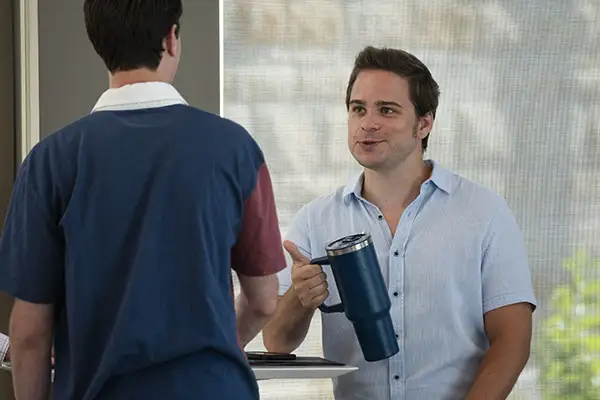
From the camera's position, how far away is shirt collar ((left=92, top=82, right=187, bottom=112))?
155cm

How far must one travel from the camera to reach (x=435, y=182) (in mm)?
2408

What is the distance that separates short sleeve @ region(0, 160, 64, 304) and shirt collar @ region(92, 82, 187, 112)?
0.15 metres

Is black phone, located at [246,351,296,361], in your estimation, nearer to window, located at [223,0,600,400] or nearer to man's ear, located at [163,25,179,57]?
man's ear, located at [163,25,179,57]

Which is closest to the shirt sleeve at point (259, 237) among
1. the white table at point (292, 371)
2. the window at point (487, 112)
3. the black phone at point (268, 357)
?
the white table at point (292, 371)

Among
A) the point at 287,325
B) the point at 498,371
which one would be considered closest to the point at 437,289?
the point at 498,371

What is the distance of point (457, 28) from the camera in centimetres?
313

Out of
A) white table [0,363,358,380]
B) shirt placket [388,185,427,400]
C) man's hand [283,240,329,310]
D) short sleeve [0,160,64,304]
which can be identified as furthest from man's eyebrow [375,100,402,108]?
short sleeve [0,160,64,304]

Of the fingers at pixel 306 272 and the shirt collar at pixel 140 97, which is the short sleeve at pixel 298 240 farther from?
the shirt collar at pixel 140 97

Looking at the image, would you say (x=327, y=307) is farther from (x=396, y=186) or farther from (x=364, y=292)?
(x=396, y=186)

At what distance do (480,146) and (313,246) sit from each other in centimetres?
90

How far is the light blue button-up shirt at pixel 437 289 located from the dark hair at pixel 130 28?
94cm

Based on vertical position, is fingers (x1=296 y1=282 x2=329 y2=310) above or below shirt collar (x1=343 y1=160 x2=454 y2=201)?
below

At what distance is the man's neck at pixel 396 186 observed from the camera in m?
2.43

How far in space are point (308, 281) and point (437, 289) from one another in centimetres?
31
